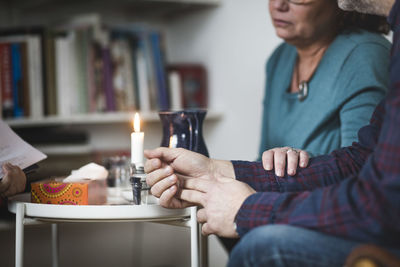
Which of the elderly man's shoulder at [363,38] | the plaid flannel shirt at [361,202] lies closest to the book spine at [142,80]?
the elderly man's shoulder at [363,38]

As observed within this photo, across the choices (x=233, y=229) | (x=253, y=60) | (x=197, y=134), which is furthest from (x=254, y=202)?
(x=253, y=60)

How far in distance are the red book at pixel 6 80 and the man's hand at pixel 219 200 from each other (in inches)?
41.4

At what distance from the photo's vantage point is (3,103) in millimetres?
1755

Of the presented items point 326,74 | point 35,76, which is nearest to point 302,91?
point 326,74

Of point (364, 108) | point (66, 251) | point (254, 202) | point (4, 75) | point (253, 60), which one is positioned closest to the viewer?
point (254, 202)

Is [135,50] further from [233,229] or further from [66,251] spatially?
[233,229]

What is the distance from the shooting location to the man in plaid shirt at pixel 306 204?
2.26 ft

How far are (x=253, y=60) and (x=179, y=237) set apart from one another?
861 mm

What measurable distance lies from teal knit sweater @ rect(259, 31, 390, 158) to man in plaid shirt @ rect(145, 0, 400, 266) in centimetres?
22

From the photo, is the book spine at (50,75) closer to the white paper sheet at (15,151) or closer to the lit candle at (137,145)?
the white paper sheet at (15,151)

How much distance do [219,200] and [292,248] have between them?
0.62 ft

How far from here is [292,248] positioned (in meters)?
0.70

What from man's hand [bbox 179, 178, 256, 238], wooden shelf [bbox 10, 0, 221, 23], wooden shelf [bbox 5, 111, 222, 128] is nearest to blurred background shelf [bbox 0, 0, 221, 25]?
wooden shelf [bbox 10, 0, 221, 23]

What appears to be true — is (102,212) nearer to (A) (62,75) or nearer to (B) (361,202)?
(B) (361,202)
